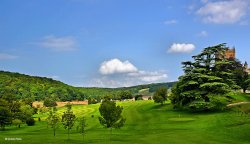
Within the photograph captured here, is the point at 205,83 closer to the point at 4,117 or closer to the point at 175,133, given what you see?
the point at 175,133

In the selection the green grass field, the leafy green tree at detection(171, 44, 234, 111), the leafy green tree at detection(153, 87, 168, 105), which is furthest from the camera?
the leafy green tree at detection(153, 87, 168, 105)

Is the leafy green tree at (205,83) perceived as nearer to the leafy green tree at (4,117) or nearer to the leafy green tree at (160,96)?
the leafy green tree at (160,96)

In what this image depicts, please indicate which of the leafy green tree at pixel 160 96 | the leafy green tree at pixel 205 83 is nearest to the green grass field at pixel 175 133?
the leafy green tree at pixel 205 83

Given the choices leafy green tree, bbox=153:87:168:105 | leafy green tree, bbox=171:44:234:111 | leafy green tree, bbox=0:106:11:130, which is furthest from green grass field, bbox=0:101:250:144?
leafy green tree, bbox=0:106:11:130

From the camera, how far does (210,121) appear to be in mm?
75750

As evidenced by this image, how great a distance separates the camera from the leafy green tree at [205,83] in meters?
93.4

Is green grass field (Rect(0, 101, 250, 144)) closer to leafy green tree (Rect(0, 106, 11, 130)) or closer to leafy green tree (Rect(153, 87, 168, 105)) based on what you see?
leafy green tree (Rect(153, 87, 168, 105))

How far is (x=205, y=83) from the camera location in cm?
9469

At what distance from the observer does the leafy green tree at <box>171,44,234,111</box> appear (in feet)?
307

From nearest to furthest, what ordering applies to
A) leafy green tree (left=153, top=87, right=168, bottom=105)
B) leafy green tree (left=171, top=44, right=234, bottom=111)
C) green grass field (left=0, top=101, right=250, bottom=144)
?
green grass field (left=0, top=101, right=250, bottom=144)
leafy green tree (left=171, top=44, right=234, bottom=111)
leafy green tree (left=153, top=87, right=168, bottom=105)

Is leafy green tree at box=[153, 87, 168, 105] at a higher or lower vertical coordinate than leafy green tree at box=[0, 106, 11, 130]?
higher

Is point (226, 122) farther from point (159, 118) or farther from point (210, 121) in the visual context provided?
point (159, 118)

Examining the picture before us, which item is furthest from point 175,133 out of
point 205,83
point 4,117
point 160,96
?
point 160,96

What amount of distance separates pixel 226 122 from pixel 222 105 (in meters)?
19.1
